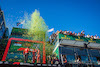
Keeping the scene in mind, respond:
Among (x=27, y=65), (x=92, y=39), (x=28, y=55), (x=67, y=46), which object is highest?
(x=92, y=39)

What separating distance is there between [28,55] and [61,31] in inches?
252

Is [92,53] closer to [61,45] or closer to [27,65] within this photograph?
[61,45]

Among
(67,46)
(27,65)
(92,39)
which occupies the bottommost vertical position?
(27,65)

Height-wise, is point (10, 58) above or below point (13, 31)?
below

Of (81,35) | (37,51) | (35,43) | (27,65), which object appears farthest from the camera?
(81,35)

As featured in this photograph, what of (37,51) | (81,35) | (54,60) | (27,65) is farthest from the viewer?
(81,35)

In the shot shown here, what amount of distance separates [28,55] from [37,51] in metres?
1.47

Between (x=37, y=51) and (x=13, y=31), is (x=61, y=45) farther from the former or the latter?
(x=13, y=31)

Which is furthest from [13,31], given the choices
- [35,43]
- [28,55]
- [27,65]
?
[27,65]

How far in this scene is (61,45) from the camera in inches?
465

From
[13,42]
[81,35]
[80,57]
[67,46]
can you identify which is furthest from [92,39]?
[13,42]

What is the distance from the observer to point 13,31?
1290cm

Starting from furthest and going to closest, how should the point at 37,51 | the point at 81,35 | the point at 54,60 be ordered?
the point at 81,35
the point at 37,51
the point at 54,60

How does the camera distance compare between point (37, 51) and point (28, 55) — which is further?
point (37, 51)
